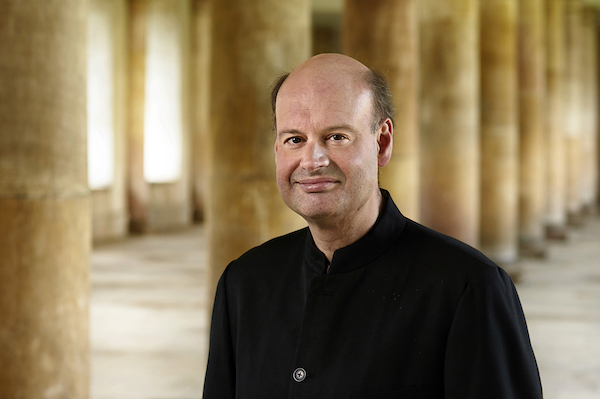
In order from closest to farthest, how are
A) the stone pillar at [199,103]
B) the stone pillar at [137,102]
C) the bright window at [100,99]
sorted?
1. the bright window at [100,99]
2. the stone pillar at [137,102]
3. the stone pillar at [199,103]

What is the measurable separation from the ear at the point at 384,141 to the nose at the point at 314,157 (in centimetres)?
23

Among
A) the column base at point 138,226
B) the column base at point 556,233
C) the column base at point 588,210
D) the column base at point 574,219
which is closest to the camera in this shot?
the column base at point 556,233

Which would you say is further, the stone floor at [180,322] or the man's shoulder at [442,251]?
the stone floor at [180,322]

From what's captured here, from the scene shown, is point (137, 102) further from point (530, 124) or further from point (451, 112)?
point (530, 124)

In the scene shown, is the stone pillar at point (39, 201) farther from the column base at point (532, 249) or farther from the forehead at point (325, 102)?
the column base at point (532, 249)

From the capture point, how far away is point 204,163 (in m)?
25.3

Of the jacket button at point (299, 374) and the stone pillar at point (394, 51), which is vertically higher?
the stone pillar at point (394, 51)

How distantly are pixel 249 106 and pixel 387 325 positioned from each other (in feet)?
15.8

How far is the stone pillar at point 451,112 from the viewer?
13.0 m

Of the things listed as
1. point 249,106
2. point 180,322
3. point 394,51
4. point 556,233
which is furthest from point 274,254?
point 556,233

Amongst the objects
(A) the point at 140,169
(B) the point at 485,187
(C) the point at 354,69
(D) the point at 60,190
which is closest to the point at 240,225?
(D) the point at 60,190

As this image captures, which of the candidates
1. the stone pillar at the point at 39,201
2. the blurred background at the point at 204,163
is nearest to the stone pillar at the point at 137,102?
the blurred background at the point at 204,163

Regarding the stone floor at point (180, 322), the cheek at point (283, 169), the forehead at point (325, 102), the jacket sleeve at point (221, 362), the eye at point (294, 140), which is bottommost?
the stone floor at point (180, 322)

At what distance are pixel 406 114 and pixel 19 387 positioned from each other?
306 inches
